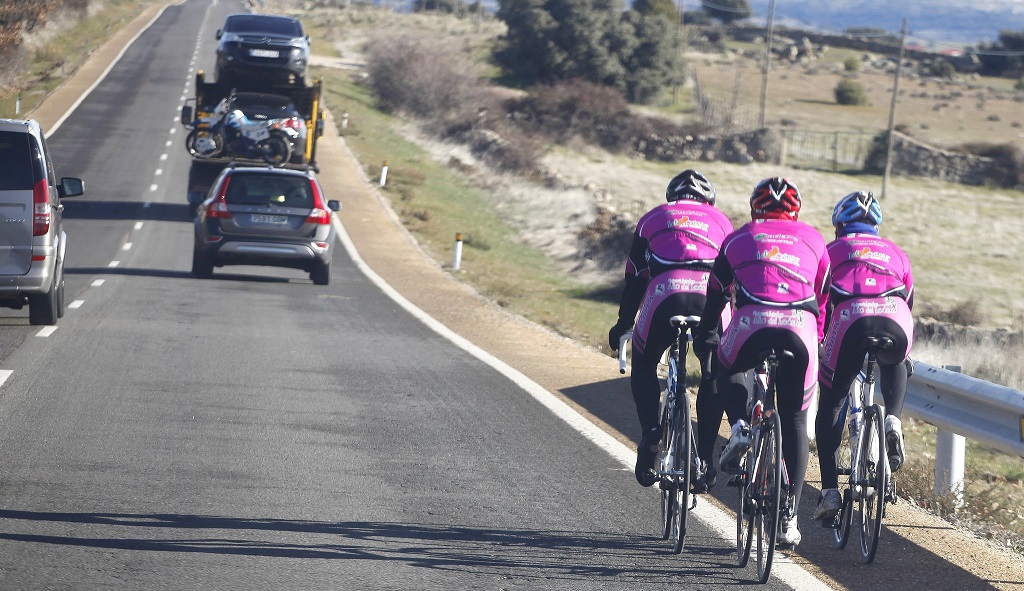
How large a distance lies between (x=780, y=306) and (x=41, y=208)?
346 inches

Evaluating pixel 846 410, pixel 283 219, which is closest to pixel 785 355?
pixel 846 410

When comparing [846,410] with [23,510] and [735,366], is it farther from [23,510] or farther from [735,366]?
[23,510]

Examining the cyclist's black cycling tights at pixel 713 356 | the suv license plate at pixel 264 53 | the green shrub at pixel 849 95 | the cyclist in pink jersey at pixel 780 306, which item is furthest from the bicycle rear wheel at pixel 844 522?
the green shrub at pixel 849 95

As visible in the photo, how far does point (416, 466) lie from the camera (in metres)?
8.08

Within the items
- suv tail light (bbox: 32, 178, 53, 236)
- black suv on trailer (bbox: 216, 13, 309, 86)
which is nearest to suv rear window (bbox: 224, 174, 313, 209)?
suv tail light (bbox: 32, 178, 53, 236)

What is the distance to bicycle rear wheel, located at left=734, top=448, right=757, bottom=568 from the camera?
5953mm

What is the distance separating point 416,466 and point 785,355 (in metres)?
2.91

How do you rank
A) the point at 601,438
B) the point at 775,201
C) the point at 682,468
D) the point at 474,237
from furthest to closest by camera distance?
the point at 474,237, the point at 601,438, the point at 682,468, the point at 775,201

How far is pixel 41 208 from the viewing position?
12594 millimetres

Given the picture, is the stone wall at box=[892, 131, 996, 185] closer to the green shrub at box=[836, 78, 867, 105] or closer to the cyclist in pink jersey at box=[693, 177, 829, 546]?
the green shrub at box=[836, 78, 867, 105]

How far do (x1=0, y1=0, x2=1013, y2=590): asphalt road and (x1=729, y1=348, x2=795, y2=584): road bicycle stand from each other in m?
0.18

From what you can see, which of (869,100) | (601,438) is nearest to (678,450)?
(601,438)

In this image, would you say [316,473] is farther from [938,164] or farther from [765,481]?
[938,164]

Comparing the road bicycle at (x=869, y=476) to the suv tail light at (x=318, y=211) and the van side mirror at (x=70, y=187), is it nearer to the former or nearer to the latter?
the van side mirror at (x=70, y=187)
